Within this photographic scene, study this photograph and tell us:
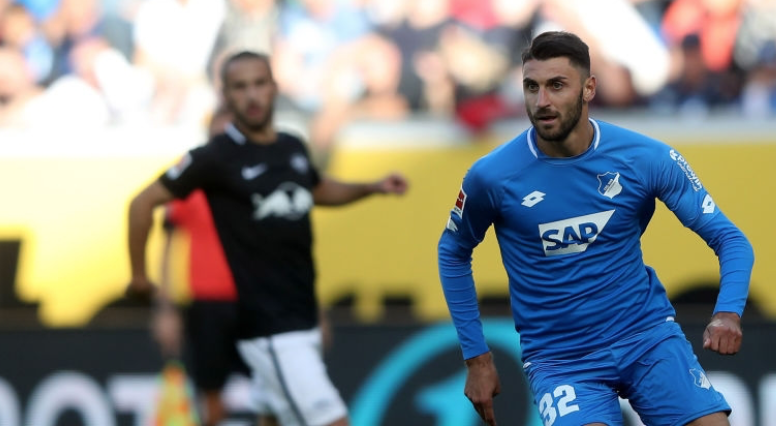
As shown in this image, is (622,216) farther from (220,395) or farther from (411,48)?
(411,48)

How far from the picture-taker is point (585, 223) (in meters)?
4.63

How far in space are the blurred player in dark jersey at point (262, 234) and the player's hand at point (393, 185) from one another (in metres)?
0.45

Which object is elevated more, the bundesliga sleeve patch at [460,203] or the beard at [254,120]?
the beard at [254,120]

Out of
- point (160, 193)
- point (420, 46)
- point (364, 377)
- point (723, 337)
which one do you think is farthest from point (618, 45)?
point (723, 337)

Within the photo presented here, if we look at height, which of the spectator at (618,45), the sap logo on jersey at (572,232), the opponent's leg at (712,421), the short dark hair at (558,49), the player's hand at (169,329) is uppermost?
the spectator at (618,45)

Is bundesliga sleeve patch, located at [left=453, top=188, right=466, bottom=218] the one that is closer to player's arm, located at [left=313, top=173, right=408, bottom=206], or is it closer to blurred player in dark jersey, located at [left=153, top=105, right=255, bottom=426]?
player's arm, located at [left=313, top=173, right=408, bottom=206]

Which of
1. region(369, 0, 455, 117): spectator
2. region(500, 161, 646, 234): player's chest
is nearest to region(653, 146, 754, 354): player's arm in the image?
region(500, 161, 646, 234): player's chest

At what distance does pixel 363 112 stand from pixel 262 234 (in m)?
4.00

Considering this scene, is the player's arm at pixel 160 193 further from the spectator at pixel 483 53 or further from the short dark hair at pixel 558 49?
the spectator at pixel 483 53

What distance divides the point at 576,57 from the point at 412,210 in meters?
5.71

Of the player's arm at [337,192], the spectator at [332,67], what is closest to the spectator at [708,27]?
the spectator at [332,67]

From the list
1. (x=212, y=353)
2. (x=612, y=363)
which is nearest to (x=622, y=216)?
(x=612, y=363)

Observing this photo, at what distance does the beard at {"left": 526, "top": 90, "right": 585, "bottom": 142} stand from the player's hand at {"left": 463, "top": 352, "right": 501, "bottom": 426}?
0.84m

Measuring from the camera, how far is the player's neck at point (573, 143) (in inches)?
182
